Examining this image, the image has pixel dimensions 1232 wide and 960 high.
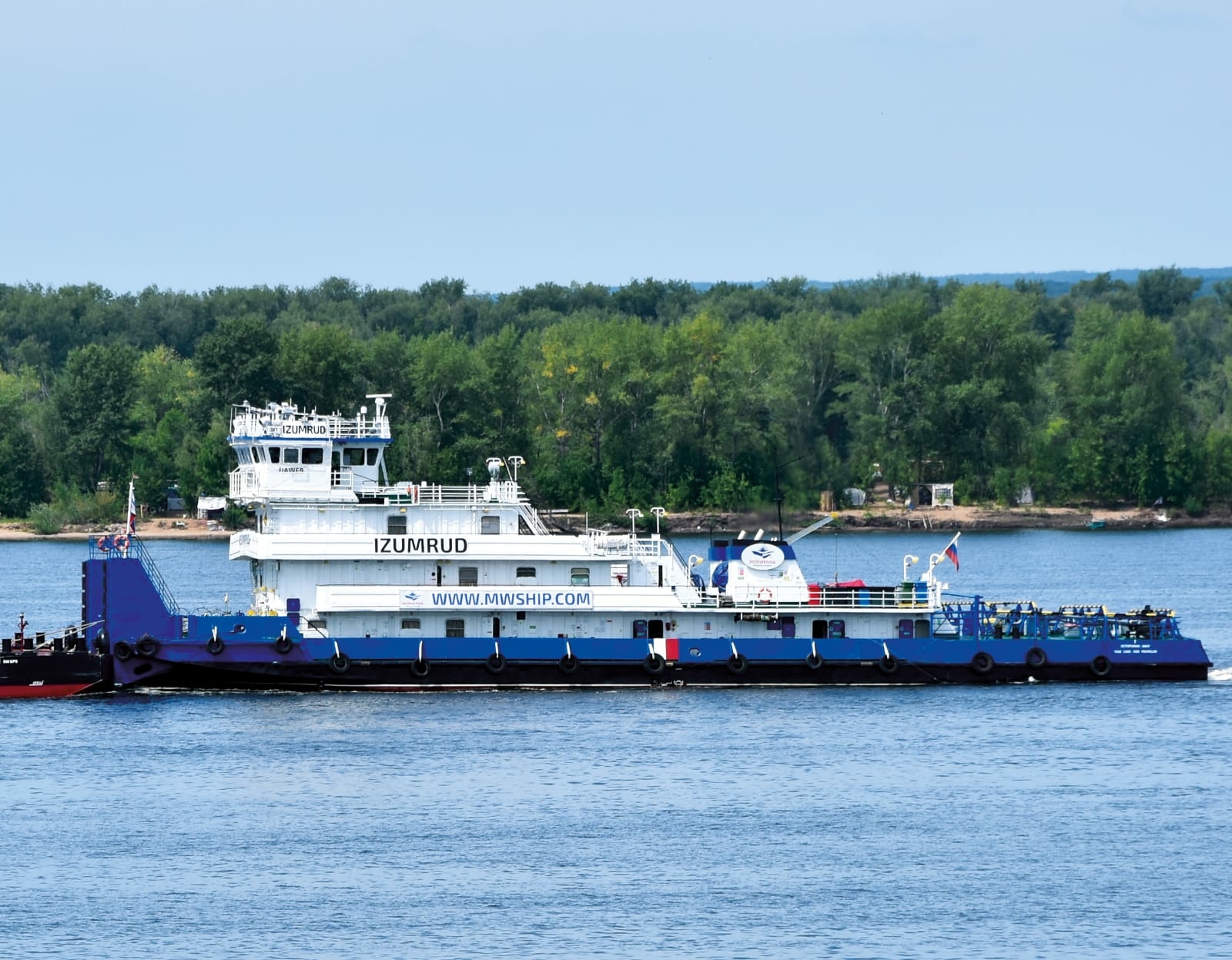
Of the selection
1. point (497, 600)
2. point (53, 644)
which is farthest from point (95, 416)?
point (497, 600)

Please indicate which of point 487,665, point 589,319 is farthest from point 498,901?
point 589,319

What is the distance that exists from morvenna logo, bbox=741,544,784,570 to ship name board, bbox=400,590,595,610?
3716 millimetres

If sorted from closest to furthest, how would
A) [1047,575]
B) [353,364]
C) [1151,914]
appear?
[1151,914]
[1047,575]
[353,364]

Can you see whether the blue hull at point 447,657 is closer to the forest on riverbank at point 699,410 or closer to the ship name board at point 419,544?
the ship name board at point 419,544

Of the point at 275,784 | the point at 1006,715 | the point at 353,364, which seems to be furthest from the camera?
the point at 353,364

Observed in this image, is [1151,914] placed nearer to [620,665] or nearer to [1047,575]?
[620,665]

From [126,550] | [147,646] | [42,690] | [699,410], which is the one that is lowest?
[42,690]

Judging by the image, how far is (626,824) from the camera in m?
37.0

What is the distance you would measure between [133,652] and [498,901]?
17.1m

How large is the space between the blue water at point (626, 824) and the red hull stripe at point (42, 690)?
2.46 feet

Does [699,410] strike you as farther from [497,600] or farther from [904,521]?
[497,600]

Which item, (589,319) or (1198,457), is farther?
(589,319)

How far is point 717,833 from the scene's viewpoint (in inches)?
1438

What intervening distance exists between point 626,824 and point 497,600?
1128 cm
